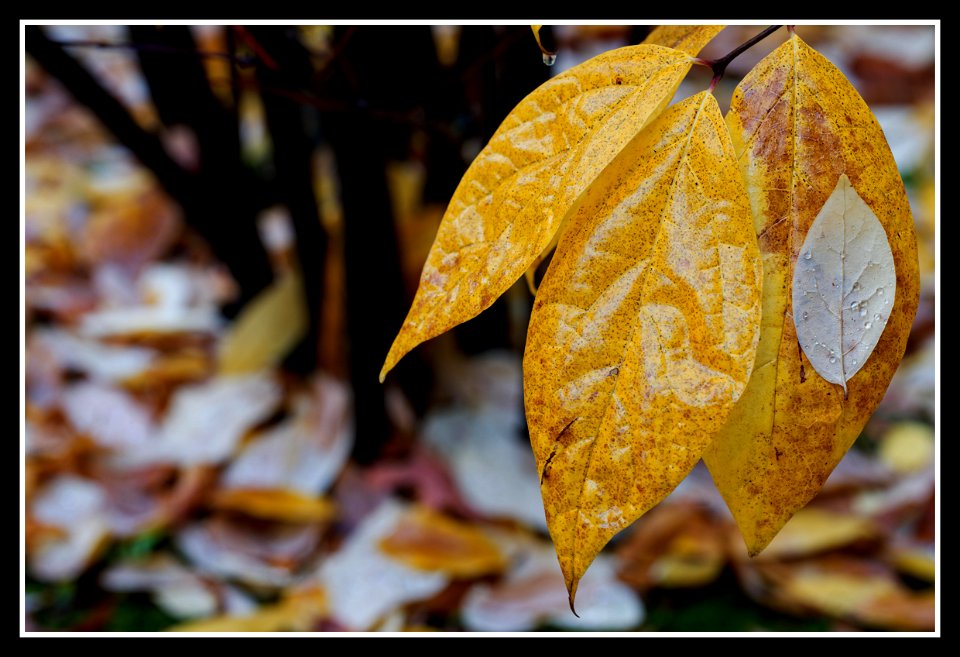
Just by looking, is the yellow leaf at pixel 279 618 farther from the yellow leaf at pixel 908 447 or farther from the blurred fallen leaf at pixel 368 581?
the yellow leaf at pixel 908 447

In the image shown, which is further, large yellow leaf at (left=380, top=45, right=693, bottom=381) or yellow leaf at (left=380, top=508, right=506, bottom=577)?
yellow leaf at (left=380, top=508, right=506, bottom=577)

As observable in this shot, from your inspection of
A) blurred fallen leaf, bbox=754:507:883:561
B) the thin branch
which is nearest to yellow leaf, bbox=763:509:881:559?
blurred fallen leaf, bbox=754:507:883:561

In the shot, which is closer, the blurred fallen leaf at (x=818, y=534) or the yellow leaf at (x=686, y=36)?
the yellow leaf at (x=686, y=36)

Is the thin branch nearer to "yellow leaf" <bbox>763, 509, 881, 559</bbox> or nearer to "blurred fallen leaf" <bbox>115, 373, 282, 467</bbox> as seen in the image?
"blurred fallen leaf" <bbox>115, 373, 282, 467</bbox>

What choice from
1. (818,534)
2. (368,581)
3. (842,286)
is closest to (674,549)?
(818,534)

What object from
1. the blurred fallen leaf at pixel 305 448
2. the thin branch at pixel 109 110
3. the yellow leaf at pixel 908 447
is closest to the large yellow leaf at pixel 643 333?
the thin branch at pixel 109 110

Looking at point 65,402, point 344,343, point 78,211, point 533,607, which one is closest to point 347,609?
point 533,607

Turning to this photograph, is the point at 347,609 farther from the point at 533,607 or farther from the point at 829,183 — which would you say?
the point at 829,183
